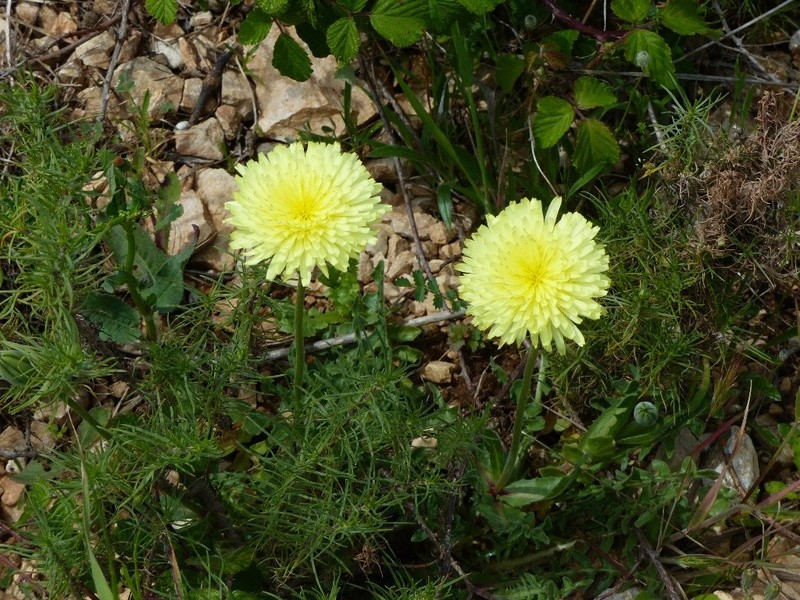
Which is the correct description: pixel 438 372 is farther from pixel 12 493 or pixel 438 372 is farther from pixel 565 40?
pixel 12 493

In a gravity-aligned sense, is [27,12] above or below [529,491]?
above

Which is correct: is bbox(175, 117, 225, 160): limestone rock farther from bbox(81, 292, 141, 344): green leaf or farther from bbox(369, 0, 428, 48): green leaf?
bbox(369, 0, 428, 48): green leaf

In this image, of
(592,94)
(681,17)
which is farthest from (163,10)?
(681,17)

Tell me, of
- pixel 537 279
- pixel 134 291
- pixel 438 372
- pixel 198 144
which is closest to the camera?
pixel 537 279

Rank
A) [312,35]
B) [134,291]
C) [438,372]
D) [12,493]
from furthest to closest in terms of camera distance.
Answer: [438,372] → [312,35] → [12,493] → [134,291]

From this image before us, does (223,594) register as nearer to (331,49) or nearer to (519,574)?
(519,574)

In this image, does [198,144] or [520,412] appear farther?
[198,144]
